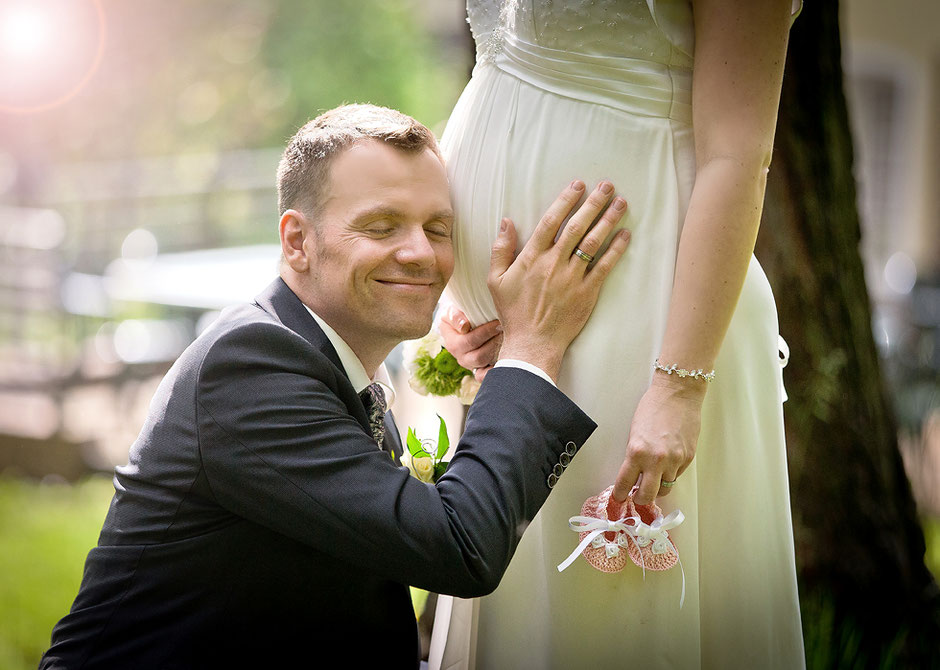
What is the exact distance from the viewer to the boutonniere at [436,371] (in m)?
2.50

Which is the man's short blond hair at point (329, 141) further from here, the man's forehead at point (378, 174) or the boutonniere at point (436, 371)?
the boutonniere at point (436, 371)

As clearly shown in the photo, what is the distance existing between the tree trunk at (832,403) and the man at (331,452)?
1.93 metres

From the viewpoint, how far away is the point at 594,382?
2006mm

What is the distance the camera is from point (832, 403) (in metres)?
3.80

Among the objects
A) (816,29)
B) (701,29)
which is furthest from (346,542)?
(816,29)

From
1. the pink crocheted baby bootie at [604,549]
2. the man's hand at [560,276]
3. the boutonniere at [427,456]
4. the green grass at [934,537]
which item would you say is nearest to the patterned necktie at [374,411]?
the boutonniere at [427,456]

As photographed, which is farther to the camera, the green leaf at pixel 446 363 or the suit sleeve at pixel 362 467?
the green leaf at pixel 446 363

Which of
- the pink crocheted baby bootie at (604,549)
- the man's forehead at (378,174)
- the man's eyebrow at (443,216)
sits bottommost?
the pink crocheted baby bootie at (604,549)

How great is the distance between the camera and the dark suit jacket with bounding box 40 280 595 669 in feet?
6.08

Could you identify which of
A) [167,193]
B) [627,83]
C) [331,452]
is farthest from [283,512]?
Result: [167,193]

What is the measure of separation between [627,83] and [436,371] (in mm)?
913

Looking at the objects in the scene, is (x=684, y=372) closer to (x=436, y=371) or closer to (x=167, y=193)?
(x=436, y=371)

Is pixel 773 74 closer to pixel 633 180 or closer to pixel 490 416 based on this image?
pixel 633 180

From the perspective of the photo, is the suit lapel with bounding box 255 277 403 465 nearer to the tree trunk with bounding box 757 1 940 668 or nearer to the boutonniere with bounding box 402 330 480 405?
the boutonniere with bounding box 402 330 480 405
